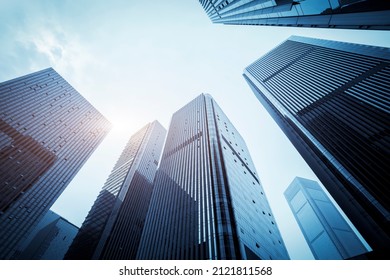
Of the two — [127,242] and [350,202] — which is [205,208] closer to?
[350,202]

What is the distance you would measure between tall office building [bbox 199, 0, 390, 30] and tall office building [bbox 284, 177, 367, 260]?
359 feet

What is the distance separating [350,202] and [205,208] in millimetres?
24066

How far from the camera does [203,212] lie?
126 feet

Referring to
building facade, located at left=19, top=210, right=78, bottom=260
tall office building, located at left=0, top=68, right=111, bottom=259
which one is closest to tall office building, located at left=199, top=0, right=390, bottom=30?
tall office building, located at left=0, top=68, right=111, bottom=259

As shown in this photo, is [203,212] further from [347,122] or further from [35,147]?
[35,147]

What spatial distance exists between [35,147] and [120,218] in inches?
1540

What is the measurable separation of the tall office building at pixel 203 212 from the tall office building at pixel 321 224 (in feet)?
241

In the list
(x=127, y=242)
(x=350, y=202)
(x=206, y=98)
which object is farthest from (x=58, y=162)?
(x=350, y=202)

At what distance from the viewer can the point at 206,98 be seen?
8481 cm

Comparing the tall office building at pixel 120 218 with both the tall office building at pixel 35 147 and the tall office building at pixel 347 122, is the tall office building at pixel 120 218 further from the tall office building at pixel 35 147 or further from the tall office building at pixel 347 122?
the tall office building at pixel 347 122

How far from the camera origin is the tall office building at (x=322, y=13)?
47.4ft

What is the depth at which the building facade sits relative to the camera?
358 ft

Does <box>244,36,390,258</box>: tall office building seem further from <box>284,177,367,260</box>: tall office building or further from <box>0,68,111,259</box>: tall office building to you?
<box>284,177,367,260</box>: tall office building

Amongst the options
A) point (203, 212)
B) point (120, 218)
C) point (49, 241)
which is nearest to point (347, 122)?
point (203, 212)
